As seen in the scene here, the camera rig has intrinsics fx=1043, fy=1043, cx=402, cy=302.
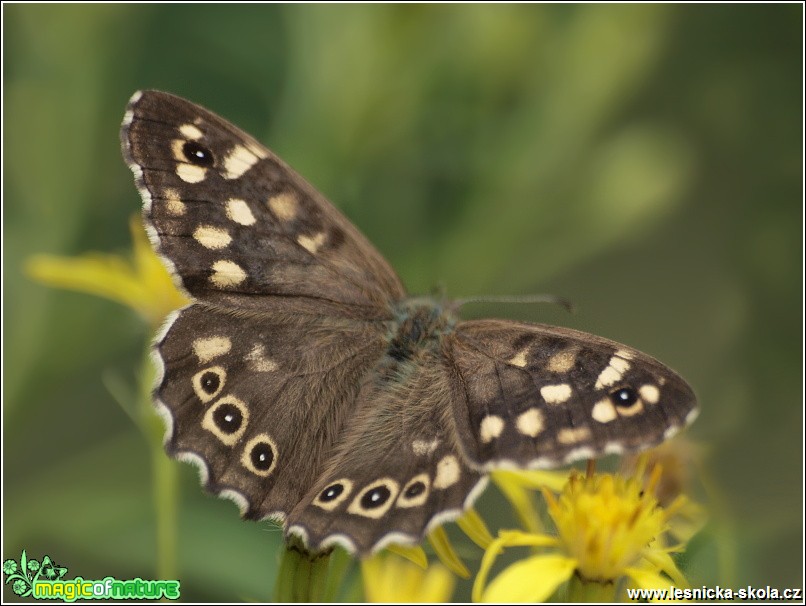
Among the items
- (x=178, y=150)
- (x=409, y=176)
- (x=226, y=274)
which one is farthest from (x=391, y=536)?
(x=409, y=176)

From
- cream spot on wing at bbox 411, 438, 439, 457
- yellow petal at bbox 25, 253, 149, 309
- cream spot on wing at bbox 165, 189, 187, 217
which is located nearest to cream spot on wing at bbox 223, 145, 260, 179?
cream spot on wing at bbox 165, 189, 187, 217

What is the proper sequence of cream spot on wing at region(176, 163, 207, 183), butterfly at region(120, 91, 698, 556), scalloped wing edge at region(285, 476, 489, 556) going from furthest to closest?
cream spot on wing at region(176, 163, 207, 183), butterfly at region(120, 91, 698, 556), scalloped wing edge at region(285, 476, 489, 556)

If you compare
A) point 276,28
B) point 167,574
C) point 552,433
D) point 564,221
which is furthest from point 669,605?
point 276,28

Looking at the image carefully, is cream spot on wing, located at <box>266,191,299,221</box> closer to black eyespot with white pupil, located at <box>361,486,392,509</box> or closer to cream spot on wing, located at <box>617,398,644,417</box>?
black eyespot with white pupil, located at <box>361,486,392,509</box>

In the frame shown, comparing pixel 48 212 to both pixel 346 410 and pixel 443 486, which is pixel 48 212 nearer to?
pixel 346 410

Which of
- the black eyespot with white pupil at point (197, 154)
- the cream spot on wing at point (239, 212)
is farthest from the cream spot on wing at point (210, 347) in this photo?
the black eyespot with white pupil at point (197, 154)

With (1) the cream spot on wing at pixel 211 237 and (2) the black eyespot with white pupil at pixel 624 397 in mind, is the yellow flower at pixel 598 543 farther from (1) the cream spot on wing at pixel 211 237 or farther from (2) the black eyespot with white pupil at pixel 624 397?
(1) the cream spot on wing at pixel 211 237
